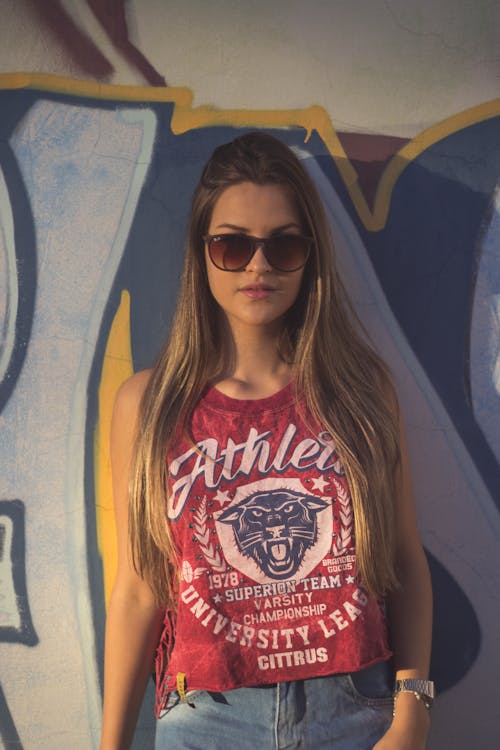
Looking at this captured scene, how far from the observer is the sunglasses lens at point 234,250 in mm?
1819

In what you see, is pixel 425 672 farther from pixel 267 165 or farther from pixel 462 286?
pixel 267 165

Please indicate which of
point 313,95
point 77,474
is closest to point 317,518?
point 77,474

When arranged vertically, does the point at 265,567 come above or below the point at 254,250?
below

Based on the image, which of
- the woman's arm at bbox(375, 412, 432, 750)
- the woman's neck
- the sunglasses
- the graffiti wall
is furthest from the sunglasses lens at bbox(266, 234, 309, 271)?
the woman's arm at bbox(375, 412, 432, 750)

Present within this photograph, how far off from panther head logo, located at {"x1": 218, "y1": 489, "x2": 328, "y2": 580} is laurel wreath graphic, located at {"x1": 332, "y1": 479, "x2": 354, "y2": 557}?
0.14ft

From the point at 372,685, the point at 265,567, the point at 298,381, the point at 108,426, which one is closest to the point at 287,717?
the point at 372,685

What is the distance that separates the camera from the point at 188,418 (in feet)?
6.25

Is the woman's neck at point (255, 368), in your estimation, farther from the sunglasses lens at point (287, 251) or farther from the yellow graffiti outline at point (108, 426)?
the yellow graffiti outline at point (108, 426)

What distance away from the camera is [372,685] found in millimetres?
1789

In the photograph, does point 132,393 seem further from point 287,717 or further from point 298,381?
point 287,717

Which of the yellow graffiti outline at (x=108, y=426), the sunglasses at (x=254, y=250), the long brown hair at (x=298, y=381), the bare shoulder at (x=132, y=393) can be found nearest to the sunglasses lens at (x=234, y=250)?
the sunglasses at (x=254, y=250)

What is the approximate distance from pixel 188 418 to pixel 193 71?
3.38ft

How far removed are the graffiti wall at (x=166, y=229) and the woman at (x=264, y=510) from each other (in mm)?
274

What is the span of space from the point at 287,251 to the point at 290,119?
0.59 m
